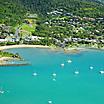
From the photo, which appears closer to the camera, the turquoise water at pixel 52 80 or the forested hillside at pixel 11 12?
the turquoise water at pixel 52 80

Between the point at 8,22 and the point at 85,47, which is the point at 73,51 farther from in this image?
the point at 8,22

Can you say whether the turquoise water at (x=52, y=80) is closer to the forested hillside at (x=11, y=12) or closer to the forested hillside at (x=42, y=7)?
the forested hillside at (x=11, y=12)

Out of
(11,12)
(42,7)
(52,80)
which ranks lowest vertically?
(52,80)

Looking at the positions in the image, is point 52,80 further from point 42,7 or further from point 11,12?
point 42,7

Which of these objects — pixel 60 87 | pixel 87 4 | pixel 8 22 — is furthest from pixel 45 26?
pixel 60 87

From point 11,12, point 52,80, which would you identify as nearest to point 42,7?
point 11,12

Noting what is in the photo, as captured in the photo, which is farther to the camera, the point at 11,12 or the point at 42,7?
the point at 42,7

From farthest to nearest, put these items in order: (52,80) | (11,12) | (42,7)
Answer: (42,7), (11,12), (52,80)

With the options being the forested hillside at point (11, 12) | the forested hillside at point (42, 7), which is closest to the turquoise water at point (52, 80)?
the forested hillside at point (11, 12)
